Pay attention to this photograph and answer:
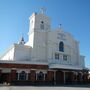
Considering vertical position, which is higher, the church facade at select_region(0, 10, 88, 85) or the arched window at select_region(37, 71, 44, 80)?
the church facade at select_region(0, 10, 88, 85)

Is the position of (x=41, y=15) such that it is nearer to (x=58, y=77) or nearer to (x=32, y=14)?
(x=32, y=14)

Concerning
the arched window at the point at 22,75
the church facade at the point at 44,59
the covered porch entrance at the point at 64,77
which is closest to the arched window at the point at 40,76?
the church facade at the point at 44,59

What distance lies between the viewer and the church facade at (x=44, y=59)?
29438mm

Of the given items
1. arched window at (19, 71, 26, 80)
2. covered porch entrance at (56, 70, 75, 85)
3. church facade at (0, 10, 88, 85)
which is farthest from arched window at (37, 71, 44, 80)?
covered porch entrance at (56, 70, 75, 85)

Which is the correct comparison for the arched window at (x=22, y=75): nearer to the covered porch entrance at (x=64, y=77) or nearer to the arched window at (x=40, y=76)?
the arched window at (x=40, y=76)

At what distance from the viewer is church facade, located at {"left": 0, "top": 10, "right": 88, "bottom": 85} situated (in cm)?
2944

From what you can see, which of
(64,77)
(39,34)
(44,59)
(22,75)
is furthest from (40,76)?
(39,34)

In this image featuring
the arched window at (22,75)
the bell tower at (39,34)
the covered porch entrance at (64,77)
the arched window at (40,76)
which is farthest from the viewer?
the bell tower at (39,34)

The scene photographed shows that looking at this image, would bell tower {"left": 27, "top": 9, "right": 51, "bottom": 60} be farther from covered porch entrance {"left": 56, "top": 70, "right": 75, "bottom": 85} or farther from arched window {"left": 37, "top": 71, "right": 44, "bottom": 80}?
covered porch entrance {"left": 56, "top": 70, "right": 75, "bottom": 85}

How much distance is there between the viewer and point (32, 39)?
35062 millimetres

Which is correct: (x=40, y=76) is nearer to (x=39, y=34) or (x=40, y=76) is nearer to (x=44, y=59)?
(x=44, y=59)

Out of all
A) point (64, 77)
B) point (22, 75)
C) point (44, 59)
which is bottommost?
point (64, 77)

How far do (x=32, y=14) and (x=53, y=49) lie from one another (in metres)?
8.73

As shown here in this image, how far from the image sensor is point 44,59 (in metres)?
34.5
